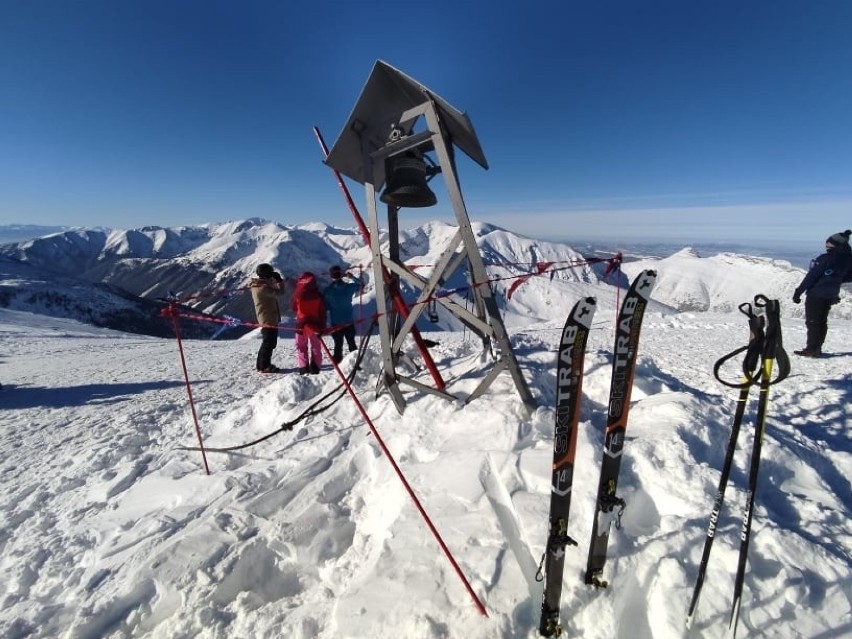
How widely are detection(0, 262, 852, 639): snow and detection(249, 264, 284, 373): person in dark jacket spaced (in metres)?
2.79

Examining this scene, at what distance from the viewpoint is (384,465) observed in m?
4.25

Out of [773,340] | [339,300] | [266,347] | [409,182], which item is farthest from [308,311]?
[773,340]

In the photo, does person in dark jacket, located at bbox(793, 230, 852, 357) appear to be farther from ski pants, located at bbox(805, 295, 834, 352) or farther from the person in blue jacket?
the person in blue jacket

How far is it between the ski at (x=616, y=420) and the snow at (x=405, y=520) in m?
0.14

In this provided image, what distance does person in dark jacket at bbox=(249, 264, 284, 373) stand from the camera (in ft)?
→ 28.2

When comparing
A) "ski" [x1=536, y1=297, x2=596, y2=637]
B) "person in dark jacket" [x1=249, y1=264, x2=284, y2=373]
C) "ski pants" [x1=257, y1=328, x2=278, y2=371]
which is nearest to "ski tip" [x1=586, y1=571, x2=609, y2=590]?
"ski" [x1=536, y1=297, x2=596, y2=637]

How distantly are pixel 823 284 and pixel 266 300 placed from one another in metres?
12.0

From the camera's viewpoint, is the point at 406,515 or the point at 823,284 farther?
the point at 823,284

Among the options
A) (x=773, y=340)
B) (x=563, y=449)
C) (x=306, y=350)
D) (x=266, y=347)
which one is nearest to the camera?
(x=773, y=340)

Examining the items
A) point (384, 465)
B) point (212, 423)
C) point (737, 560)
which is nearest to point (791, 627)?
point (737, 560)

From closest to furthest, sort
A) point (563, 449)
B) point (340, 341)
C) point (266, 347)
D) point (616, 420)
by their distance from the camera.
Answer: point (563, 449) < point (616, 420) < point (266, 347) < point (340, 341)

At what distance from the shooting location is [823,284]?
834 centimetres

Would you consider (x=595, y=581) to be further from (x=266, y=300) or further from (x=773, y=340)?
(x=266, y=300)

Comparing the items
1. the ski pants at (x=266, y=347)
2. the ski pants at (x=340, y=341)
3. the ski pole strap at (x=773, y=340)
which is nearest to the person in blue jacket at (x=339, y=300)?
the ski pants at (x=340, y=341)
